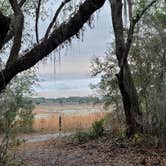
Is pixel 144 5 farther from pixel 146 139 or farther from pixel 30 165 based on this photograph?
pixel 30 165

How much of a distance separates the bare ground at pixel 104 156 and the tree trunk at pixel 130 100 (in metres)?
0.66

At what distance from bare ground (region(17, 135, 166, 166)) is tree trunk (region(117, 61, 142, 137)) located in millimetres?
658

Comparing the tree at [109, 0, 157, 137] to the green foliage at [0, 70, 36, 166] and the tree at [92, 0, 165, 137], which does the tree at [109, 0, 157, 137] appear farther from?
the green foliage at [0, 70, 36, 166]

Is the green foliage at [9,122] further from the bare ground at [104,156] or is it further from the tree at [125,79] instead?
the tree at [125,79]

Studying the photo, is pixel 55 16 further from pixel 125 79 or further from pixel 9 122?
pixel 125 79

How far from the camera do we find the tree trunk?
19.7 meters

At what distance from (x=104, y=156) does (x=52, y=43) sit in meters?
6.51

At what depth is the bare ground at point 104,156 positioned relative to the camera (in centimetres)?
1583

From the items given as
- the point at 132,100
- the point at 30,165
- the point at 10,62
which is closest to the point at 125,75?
the point at 132,100

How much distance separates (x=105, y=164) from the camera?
15.5 meters

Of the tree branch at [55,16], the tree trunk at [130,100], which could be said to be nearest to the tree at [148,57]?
the tree trunk at [130,100]

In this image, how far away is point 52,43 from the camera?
38.2 ft

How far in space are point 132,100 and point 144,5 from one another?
3.47m

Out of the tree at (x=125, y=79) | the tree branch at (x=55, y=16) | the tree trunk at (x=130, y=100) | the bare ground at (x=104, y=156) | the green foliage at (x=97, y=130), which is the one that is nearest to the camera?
the tree branch at (x=55, y=16)
